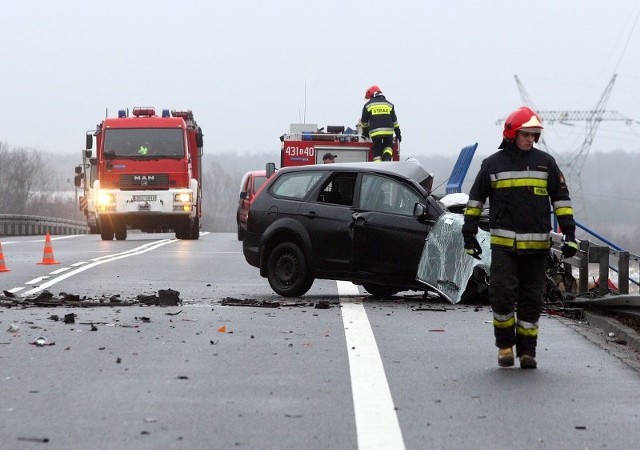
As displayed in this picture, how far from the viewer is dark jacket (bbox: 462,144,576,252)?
912cm

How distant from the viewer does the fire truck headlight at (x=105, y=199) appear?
32844 mm

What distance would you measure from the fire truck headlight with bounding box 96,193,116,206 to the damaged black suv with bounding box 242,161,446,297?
17.7 m

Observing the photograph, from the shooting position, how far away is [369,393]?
7.82 meters

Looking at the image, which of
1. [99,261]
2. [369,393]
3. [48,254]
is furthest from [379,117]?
[369,393]

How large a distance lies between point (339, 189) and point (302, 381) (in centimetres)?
696

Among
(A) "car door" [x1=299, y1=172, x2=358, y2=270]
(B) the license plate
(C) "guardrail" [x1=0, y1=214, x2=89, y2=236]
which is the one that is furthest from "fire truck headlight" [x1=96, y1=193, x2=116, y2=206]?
(A) "car door" [x1=299, y1=172, x2=358, y2=270]

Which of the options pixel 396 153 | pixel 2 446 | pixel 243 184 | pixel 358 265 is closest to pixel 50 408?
pixel 2 446

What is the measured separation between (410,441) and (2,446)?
1888 mm

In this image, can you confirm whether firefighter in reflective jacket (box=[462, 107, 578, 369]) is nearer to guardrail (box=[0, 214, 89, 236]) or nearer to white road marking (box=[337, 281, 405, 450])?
white road marking (box=[337, 281, 405, 450])

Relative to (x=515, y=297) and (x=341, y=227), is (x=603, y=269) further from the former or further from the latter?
(x=515, y=297)

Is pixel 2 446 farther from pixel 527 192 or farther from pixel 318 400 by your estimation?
pixel 527 192

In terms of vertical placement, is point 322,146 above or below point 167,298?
above

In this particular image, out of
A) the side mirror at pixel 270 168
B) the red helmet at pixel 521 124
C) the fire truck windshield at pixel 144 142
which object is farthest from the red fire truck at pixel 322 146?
the red helmet at pixel 521 124

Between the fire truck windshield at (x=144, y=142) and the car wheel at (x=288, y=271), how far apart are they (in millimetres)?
17599
